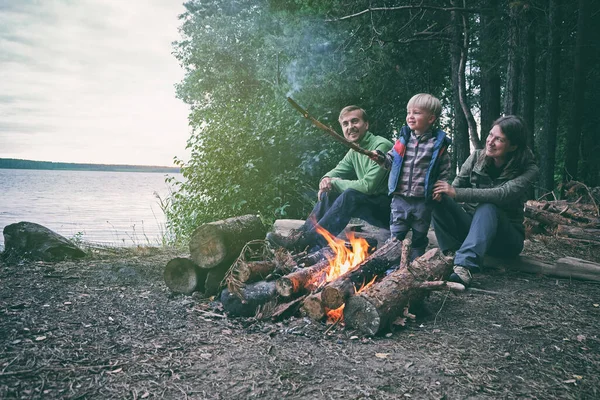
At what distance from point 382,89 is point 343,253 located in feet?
21.8

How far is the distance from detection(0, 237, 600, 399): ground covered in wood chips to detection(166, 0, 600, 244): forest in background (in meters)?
3.91

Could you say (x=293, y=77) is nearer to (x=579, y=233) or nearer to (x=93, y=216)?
(x=579, y=233)

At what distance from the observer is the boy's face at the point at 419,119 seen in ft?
13.0

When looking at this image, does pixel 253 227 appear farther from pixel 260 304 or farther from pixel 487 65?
pixel 487 65

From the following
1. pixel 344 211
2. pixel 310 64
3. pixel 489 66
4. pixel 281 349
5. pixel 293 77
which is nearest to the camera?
pixel 281 349

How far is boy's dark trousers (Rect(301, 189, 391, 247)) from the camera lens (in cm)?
446

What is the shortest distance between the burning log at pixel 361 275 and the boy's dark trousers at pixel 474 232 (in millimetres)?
769

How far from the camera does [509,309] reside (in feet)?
11.9

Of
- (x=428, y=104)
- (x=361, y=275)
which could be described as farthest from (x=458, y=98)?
(x=361, y=275)

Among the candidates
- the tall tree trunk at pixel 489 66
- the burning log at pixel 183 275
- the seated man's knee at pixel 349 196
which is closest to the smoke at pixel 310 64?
the tall tree trunk at pixel 489 66

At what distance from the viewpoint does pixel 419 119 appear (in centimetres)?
398

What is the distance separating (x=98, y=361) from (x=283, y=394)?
126cm

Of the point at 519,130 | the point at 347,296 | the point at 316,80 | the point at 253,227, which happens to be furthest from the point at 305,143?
the point at 347,296

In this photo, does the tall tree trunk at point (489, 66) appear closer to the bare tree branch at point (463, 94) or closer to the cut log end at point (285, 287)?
the bare tree branch at point (463, 94)
